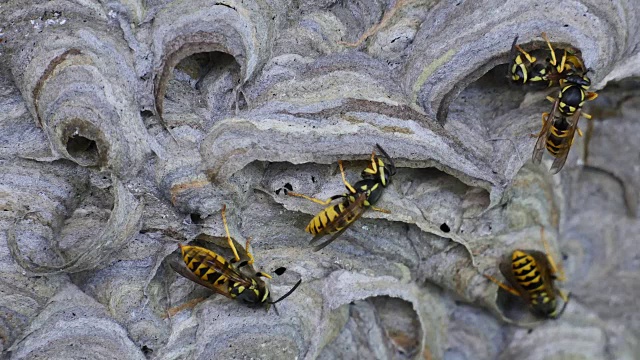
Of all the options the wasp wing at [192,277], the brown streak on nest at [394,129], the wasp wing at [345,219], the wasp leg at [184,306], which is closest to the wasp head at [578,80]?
the brown streak on nest at [394,129]

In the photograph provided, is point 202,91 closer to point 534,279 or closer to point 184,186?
point 184,186

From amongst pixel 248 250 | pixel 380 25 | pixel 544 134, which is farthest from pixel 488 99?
pixel 248 250

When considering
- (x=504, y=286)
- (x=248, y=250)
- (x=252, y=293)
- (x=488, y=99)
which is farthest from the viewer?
(x=504, y=286)

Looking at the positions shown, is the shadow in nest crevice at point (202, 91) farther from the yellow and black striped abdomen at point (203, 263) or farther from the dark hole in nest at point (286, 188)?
the yellow and black striped abdomen at point (203, 263)

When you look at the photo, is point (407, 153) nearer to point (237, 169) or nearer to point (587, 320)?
point (237, 169)

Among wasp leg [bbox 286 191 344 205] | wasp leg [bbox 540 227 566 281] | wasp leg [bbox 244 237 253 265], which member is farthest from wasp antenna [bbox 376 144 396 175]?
wasp leg [bbox 540 227 566 281]

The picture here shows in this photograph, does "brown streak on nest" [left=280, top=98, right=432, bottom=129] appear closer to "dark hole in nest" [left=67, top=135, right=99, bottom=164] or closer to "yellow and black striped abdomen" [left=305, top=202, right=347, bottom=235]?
"yellow and black striped abdomen" [left=305, top=202, right=347, bottom=235]
